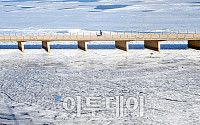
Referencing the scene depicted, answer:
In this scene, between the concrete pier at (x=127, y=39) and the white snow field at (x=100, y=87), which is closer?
the white snow field at (x=100, y=87)

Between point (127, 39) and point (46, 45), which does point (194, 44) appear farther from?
point (46, 45)

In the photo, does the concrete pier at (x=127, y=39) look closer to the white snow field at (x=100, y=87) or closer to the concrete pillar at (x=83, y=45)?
the concrete pillar at (x=83, y=45)

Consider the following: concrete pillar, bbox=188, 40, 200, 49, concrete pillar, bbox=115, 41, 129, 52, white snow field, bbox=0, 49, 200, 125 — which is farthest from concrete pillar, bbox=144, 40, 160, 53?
concrete pillar, bbox=188, 40, 200, 49

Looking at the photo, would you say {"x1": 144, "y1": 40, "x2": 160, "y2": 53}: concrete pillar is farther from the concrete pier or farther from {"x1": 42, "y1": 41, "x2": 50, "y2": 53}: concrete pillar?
{"x1": 42, "y1": 41, "x2": 50, "y2": 53}: concrete pillar

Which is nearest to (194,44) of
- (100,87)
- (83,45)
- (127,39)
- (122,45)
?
(127,39)

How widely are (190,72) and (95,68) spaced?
9.65 metres

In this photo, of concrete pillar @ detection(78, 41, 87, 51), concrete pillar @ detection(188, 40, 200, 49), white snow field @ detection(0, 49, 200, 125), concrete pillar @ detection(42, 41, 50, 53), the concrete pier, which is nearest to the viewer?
white snow field @ detection(0, 49, 200, 125)

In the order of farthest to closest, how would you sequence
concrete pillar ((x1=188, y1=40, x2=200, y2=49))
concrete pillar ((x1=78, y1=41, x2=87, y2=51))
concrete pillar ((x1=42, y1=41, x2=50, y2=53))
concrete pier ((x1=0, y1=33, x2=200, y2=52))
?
1. concrete pillar ((x1=42, y1=41, x2=50, y2=53))
2. concrete pillar ((x1=78, y1=41, x2=87, y2=51))
3. concrete pillar ((x1=188, y1=40, x2=200, y2=49))
4. concrete pier ((x1=0, y1=33, x2=200, y2=52))

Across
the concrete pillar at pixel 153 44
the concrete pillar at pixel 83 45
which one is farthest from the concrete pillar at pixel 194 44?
the concrete pillar at pixel 83 45

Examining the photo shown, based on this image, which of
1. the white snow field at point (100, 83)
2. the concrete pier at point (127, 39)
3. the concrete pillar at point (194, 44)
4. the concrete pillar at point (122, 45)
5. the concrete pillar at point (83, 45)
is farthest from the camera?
the concrete pillar at point (83, 45)

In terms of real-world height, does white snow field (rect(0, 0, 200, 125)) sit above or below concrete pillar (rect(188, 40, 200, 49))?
below

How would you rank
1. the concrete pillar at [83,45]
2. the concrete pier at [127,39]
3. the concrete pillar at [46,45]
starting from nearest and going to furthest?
the concrete pier at [127,39] → the concrete pillar at [83,45] → the concrete pillar at [46,45]

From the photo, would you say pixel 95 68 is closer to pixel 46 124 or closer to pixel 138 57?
pixel 138 57

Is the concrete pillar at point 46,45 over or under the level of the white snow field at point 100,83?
over
